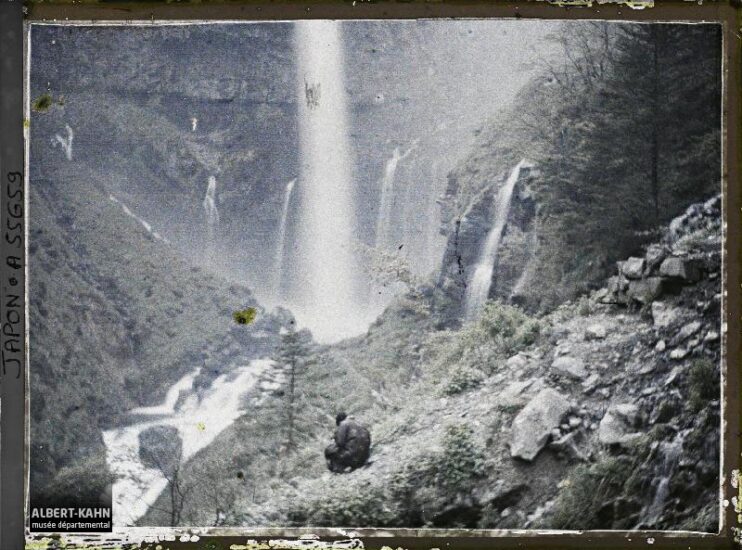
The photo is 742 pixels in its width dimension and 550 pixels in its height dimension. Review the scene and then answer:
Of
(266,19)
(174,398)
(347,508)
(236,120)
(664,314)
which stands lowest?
(347,508)

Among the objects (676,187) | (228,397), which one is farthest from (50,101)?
(676,187)

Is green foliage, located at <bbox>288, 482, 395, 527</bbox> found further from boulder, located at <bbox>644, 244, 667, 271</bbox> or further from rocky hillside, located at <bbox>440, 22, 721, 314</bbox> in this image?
boulder, located at <bbox>644, 244, 667, 271</bbox>

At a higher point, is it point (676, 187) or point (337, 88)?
point (337, 88)

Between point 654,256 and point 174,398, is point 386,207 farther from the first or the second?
point 174,398

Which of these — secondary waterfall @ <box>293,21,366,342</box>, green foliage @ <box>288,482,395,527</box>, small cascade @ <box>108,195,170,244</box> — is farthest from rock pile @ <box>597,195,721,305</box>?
small cascade @ <box>108,195,170,244</box>

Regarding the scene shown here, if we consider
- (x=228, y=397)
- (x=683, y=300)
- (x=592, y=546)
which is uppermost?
(x=683, y=300)

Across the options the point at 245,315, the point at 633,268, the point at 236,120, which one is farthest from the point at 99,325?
the point at 633,268

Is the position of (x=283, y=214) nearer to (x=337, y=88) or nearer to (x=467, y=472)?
(x=337, y=88)

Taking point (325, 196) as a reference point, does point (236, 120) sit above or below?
above
